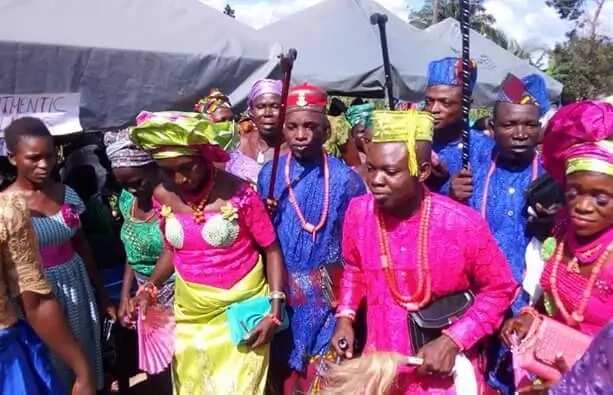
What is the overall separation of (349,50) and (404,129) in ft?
19.5

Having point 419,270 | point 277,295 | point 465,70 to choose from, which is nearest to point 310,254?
point 277,295

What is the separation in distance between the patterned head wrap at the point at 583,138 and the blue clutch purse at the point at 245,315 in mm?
1450

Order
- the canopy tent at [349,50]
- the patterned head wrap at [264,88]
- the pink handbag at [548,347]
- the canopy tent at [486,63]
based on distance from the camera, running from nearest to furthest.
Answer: the pink handbag at [548,347] < the patterned head wrap at [264,88] < the canopy tent at [349,50] < the canopy tent at [486,63]

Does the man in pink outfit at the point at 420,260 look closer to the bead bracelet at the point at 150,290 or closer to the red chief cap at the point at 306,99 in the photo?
the red chief cap at the point at 306,99

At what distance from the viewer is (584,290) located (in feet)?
8.16

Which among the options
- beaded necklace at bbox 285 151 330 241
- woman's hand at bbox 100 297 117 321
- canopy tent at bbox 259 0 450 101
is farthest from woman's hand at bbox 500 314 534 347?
canopy tent at bbox 259 0 450 101

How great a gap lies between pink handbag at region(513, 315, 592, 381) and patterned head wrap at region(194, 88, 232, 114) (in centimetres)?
270

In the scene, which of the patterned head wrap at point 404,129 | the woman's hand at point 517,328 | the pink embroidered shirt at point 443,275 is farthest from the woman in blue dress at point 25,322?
the woman's hand at point 517,328

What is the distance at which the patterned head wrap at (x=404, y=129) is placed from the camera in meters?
2.68

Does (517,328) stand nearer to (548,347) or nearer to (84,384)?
(548,347)

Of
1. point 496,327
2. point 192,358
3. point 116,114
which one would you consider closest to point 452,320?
point 496,327

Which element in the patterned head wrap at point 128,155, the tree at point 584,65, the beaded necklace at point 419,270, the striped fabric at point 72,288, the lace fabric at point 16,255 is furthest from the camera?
the tree at point 584,65

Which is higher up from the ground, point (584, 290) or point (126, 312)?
point (584, 290)

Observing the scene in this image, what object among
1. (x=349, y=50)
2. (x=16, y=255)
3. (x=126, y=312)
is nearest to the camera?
(x=16, y=255)
